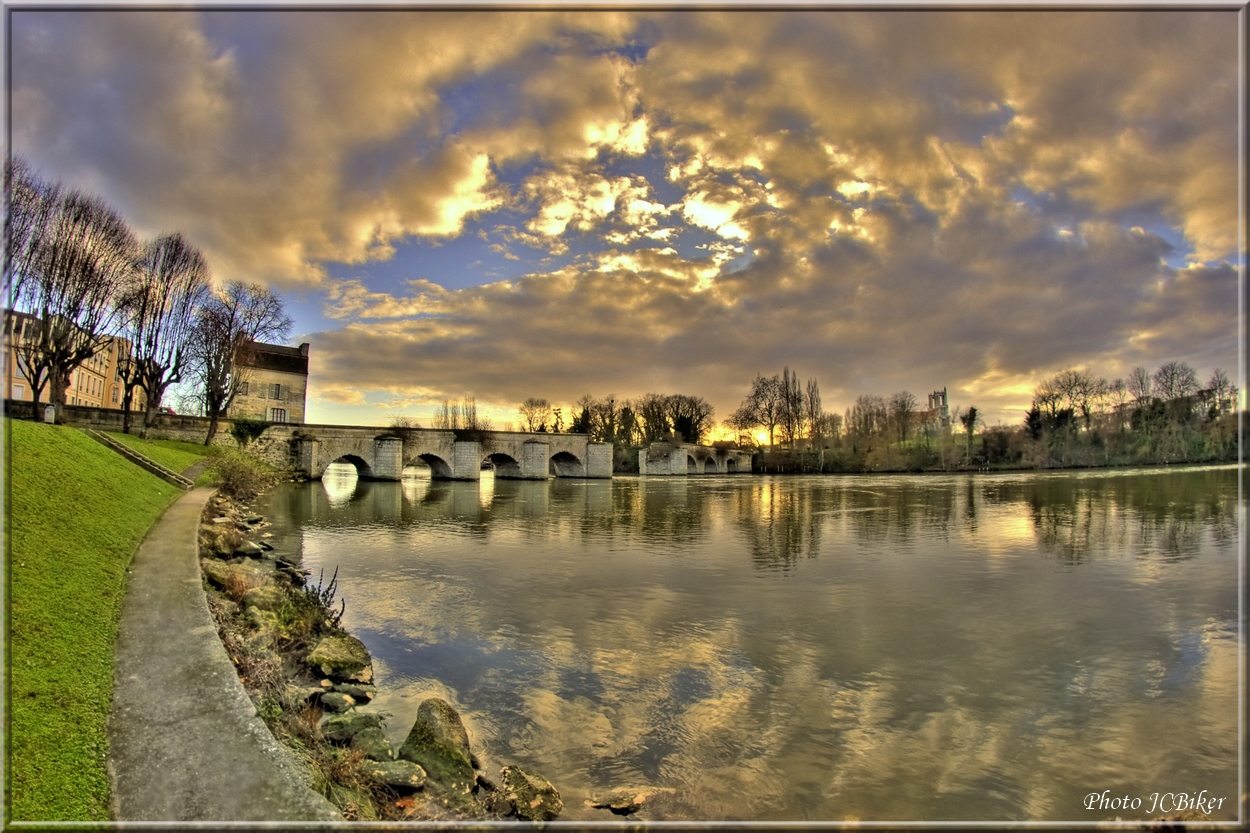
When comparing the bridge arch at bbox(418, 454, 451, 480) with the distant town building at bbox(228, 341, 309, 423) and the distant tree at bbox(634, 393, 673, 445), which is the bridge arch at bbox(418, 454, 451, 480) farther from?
the distant tree at bbox(634, 393, 673, 445)

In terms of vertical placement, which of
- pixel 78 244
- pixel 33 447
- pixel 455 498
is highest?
pixel 78 244

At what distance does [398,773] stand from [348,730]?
1.00 m

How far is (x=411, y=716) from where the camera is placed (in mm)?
6109

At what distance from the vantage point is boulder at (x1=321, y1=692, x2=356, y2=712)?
5777mm

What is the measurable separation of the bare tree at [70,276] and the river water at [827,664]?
56.2 feet

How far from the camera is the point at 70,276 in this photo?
78.0 feet

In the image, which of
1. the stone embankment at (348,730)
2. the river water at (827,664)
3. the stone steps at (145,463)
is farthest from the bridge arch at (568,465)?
the stone embankment at (348,730)

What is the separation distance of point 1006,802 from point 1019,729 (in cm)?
141

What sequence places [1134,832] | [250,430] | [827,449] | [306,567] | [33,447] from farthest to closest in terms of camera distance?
[827,449] < [250,430] < [306,567] < [33,447] < [1134,832]

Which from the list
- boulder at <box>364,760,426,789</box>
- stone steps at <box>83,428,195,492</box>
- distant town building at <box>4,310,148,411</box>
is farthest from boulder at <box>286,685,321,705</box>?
distant town building at <box>4,310,148,411</box>

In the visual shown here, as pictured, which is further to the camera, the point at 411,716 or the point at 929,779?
the point at 411,716

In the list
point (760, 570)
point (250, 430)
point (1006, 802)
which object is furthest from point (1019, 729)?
point (250, 430)

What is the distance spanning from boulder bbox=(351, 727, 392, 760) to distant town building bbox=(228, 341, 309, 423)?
188 ft

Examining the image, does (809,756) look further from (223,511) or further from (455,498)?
(455,498)
